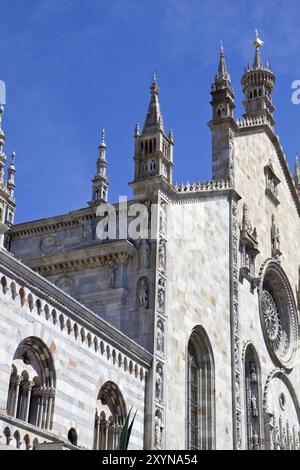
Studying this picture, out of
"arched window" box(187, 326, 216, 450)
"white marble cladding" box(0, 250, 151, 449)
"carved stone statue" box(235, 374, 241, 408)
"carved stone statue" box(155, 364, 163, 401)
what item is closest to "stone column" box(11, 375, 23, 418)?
"white marble cladding" box(0, 250, 151, 449)

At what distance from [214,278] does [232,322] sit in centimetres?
217

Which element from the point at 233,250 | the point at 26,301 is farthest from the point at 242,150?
the point at 26,301

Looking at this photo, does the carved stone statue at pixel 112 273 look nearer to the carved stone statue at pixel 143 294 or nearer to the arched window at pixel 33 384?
the carved stone statue at pixel 143 294

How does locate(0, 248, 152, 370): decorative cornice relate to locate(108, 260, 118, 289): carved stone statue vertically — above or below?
below

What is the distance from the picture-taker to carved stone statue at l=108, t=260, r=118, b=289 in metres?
31.5

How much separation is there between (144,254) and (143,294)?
1.60m

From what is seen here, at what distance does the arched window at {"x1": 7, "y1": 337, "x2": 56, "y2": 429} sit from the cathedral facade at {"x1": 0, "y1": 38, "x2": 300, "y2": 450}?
4cm

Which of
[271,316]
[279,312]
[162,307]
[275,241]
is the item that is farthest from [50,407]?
[275,241]

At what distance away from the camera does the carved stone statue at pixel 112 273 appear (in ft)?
103

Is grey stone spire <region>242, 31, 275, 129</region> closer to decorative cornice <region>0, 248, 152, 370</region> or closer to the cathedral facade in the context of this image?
the cathedral facade

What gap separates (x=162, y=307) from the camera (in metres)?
31.1

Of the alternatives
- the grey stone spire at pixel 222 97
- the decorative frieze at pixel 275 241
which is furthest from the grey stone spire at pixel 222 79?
the decorative frieze at pixel 275 241

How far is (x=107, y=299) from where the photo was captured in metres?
31.2

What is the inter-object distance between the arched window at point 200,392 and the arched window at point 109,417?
4.89 m
